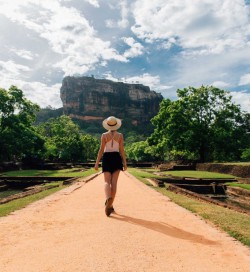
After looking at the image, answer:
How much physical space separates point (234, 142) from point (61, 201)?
37.6 m

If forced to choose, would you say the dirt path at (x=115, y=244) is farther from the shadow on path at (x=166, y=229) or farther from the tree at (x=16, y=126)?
the tree at (x=16, y=126)

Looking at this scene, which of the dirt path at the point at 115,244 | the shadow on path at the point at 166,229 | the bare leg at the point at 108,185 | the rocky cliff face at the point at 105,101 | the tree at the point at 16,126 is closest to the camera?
the dirt path at the point at 115,244

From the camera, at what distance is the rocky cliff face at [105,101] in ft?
624

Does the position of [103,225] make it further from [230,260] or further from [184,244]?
[230,260]

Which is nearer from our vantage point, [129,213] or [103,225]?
[103,225]

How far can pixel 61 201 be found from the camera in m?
8.79

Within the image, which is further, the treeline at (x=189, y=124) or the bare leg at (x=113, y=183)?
the treeline at (x=189, y=124)

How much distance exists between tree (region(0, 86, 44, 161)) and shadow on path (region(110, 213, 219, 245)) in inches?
1273

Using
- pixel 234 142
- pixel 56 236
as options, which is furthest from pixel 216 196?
pixel 234 142

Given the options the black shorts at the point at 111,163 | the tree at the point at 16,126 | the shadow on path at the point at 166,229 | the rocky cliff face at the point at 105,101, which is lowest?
the shadow on path at the point at 166,229

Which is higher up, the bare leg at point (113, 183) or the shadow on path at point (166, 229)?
the bare leg at point (113, 183)

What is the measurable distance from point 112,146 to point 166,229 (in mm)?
2202

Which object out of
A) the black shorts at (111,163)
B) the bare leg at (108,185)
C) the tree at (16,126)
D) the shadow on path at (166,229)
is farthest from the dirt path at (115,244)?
the tree at (16,126)

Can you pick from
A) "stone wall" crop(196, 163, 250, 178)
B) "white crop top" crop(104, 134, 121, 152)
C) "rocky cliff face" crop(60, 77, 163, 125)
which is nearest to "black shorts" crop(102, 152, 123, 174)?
"white crop top" crop(104, 134, 121, 152)
